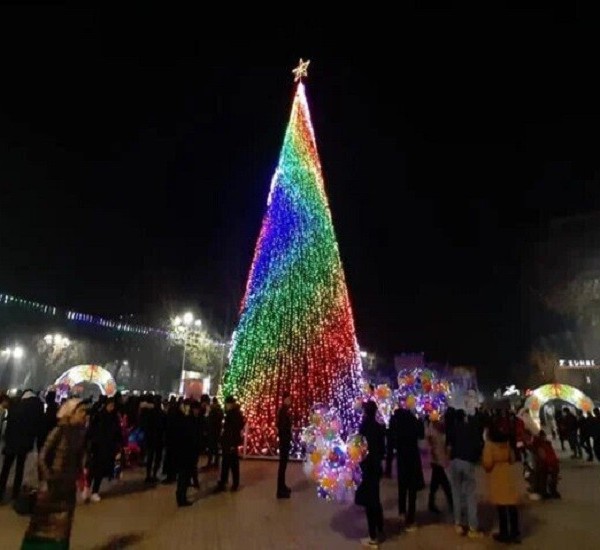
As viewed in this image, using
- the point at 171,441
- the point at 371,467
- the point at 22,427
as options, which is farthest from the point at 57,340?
the point at 371,467

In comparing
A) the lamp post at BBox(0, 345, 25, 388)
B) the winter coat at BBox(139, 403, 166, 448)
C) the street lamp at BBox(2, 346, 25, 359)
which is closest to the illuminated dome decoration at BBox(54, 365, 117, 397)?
the winter coat at BBox(139, 403, 166, 448)

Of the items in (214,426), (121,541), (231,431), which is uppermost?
(214,426)

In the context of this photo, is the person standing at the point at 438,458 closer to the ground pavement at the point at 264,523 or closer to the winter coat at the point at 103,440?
the ground pavement at the point at 264,523

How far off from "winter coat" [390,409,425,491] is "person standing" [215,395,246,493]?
3.11 m

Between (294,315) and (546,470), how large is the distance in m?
7.38

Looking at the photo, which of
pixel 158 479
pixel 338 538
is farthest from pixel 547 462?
pixel 158 479

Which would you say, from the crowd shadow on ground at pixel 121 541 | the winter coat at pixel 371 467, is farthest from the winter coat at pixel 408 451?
the crowd shadow on ground at pixel 121 541

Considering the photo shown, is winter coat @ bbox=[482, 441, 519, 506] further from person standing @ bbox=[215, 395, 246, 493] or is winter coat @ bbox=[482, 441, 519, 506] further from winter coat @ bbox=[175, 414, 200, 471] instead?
winter coat @ bbox=[175, 414, 200, 471]

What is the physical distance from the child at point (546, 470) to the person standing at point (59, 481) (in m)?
9.15

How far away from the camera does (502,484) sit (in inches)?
280

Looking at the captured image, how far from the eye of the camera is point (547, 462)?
34.8 feet

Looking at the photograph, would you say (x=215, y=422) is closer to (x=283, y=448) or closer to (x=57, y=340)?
(x=283, y=448)

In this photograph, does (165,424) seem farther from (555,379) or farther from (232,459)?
(555,379)

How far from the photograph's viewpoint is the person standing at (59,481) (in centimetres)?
445
